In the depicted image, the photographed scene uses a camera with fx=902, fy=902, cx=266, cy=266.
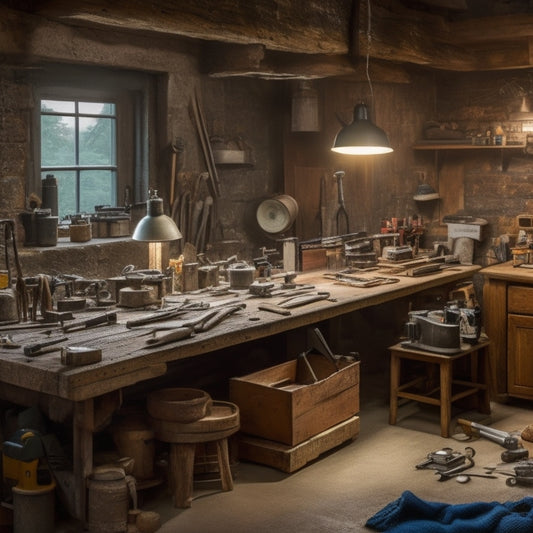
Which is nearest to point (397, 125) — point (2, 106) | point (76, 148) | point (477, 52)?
point (477, 52)

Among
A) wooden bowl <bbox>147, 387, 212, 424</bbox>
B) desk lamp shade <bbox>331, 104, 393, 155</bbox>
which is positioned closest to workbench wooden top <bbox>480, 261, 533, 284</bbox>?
desk lamp shade <bbox>331, 104, 393, 155</bbox>

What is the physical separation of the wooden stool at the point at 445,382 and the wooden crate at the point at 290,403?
0.45 meters

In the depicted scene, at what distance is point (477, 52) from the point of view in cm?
816

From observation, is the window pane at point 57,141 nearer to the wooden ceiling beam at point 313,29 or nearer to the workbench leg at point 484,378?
the wooden ceiling beam at point 313,29

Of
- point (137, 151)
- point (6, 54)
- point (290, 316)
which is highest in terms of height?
point (6, 54)

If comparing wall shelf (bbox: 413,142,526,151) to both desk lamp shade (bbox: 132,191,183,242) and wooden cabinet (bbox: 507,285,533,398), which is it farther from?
desk lamp shade (bbox: 132,191,183,242)

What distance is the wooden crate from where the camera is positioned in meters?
5.25

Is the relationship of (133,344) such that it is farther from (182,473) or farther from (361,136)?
(361,136)

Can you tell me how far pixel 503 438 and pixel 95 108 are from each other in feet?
11.9

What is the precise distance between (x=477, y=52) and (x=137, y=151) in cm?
337

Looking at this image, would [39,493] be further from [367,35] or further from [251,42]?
[367,35]

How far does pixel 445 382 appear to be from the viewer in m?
5.93

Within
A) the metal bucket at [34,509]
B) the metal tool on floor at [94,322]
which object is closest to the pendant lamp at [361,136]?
the metal tool on floor at [94,322]

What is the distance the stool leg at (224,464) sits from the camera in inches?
194
